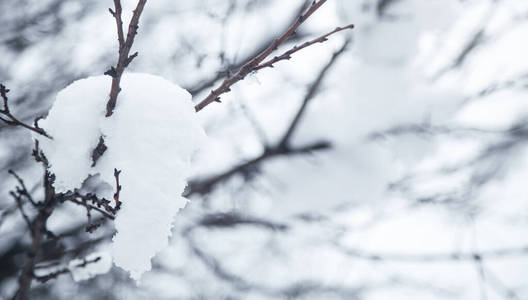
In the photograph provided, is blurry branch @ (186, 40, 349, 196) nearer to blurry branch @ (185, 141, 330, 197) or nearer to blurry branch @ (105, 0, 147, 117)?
blurry branch @ (185, 141, 330, 197)

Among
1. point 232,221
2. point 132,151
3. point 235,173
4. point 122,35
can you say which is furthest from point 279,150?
point 122,35

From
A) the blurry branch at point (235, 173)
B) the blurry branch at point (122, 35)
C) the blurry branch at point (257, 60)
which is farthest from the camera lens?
the blurry branch at point (235, 173)

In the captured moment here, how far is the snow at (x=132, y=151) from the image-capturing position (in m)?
1.22

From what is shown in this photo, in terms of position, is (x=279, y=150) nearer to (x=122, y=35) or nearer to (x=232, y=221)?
(x=232, y=221)

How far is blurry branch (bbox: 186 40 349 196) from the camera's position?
9.63 feet

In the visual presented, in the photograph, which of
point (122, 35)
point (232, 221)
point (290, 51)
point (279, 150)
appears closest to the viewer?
point (122, 35)

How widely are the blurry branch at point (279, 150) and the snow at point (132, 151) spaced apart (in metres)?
1.75

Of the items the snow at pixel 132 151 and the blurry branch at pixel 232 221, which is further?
the blurry branch at pixel 232 221

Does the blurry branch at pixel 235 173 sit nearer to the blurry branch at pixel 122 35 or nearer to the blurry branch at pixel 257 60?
the blurry branch at pixel 257 60

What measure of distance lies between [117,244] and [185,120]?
0.44 meters

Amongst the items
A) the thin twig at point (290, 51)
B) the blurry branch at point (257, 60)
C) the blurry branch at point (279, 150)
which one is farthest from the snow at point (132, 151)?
the blurry branch at point (279, 150)

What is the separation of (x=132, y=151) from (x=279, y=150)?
202 cm

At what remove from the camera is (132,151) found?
1236 millimetres

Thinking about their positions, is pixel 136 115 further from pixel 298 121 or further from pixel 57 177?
pixel 298 121
